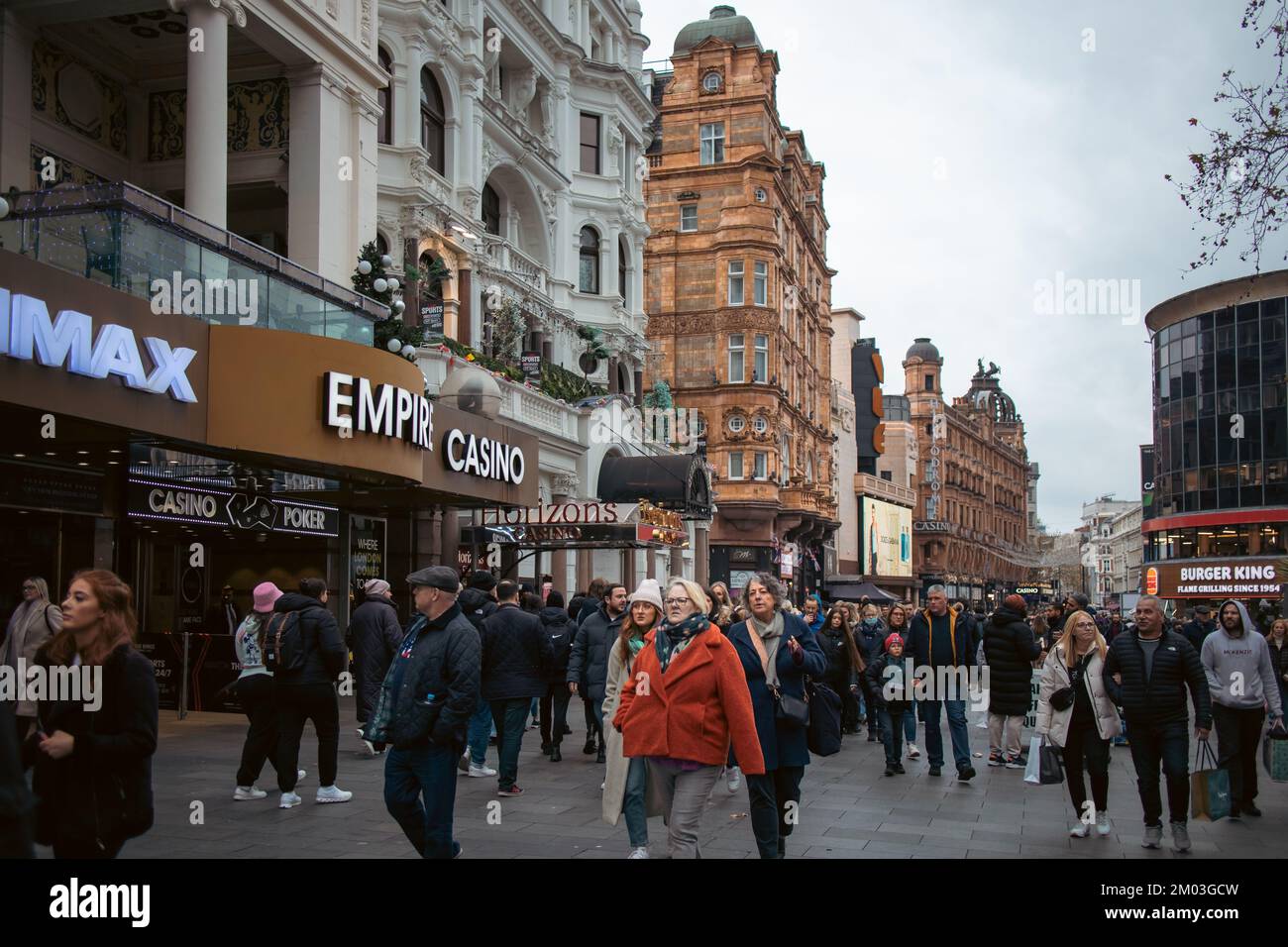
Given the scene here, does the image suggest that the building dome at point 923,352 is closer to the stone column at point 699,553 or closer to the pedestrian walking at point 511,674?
the stone column at point 699,553

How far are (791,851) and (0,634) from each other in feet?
32.8

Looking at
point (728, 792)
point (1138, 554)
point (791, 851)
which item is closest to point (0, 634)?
point (728, 792)

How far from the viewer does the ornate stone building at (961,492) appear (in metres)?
96.5

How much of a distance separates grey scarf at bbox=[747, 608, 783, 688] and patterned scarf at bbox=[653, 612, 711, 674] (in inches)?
35.9

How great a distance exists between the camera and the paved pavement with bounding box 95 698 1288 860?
8508 mm

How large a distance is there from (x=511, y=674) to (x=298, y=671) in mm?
2152

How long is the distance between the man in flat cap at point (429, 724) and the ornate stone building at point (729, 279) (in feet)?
138

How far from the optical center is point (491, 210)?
31031 mm

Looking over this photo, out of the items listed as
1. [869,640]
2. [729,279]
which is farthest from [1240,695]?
[729,279]

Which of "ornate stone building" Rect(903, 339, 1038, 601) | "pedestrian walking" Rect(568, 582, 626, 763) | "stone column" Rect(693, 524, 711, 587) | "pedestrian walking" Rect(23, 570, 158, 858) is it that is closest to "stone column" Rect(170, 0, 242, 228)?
"pedestrian walking" Rect(568, 582, 626, 763)

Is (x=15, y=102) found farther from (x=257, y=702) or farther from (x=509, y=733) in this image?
(x=509, y=733)

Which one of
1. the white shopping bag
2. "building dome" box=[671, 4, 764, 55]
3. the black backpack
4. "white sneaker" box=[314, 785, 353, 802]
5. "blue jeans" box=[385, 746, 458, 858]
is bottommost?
"white sneaker" box=[314, 785, 353, 802]

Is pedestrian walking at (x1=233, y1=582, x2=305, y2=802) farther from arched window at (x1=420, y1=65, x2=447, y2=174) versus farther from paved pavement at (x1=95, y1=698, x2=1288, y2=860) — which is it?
arched window at (x1=420, y1=65, x2=447, y2=174)
